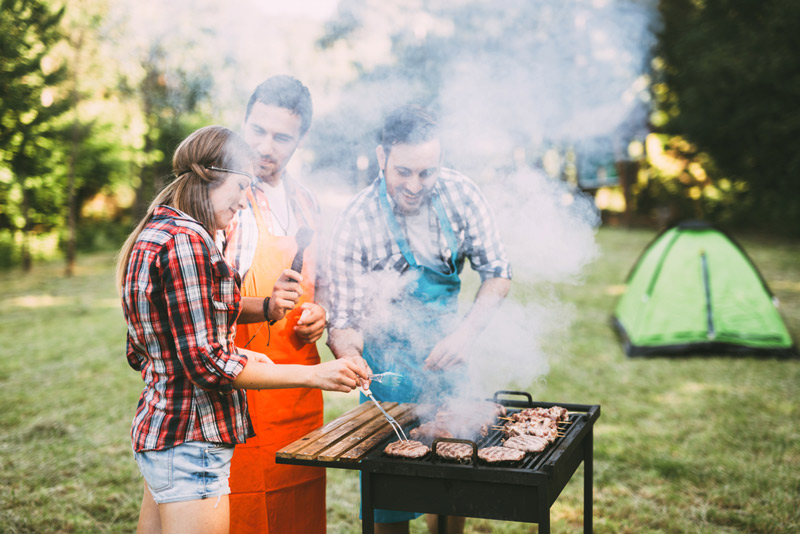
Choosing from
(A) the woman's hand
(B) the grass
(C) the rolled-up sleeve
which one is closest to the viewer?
(C) the rolled-up sleeve

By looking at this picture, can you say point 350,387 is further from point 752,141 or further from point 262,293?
point 752,141

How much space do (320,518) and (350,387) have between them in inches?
34.8

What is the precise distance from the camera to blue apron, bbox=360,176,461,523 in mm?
2664

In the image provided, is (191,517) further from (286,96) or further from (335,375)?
(286,96)

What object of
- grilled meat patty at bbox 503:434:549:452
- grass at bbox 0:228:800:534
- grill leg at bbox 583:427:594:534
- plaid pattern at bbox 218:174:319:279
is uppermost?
plaid pattern at bbox 218:174:319:279

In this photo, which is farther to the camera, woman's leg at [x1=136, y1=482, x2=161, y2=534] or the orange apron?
the orange apron

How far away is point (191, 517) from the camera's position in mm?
1730

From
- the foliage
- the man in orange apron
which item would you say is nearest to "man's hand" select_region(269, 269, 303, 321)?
the man in orange apron

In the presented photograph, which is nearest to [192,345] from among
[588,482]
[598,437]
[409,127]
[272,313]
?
[272,313]

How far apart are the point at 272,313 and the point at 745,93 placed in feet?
50.5

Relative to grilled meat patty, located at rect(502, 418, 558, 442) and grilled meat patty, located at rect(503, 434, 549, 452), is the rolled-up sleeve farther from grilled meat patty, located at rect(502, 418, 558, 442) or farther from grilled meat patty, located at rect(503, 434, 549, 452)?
grilled meat patty, located at rect(502, 418, 558, 442)

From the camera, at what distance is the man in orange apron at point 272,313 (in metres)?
2.26

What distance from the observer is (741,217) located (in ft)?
55.9

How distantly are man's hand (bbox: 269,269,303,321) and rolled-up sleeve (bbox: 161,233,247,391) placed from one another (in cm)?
46
